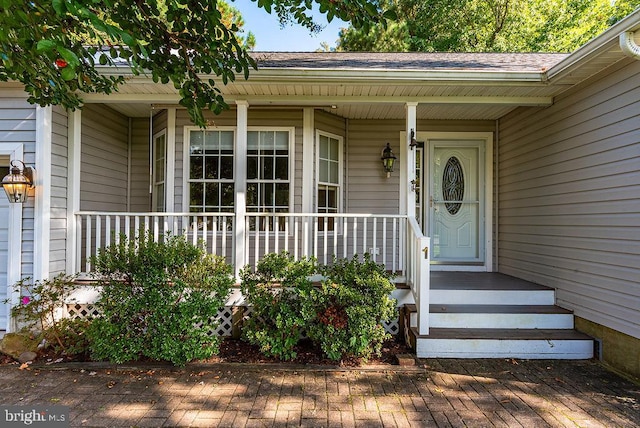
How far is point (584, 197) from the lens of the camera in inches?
144

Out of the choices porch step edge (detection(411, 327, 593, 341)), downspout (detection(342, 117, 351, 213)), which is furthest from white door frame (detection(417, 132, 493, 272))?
porch step edge (detection(411, 327, 593, 341))

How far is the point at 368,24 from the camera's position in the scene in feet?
8.70

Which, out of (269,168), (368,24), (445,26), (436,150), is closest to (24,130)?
(269,168)

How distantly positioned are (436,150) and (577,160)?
80.8 inches

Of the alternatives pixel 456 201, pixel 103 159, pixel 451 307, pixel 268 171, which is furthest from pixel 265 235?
pixel 456 201

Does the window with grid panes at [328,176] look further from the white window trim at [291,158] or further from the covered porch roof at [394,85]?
the covered porch roof at [394,85]

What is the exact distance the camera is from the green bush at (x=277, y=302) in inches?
134

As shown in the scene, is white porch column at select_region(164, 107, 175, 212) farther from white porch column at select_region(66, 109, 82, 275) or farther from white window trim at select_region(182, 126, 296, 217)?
white porch column at select_region(66, 109, 82, 275)

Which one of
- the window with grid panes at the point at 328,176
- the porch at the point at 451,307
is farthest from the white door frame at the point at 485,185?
the window with grid panes at the point at 328,176

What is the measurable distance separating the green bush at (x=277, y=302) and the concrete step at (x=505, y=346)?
4.07 feet

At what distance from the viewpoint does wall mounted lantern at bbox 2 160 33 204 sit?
3.63 meters

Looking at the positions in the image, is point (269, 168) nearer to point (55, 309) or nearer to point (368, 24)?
point (368, 24)
